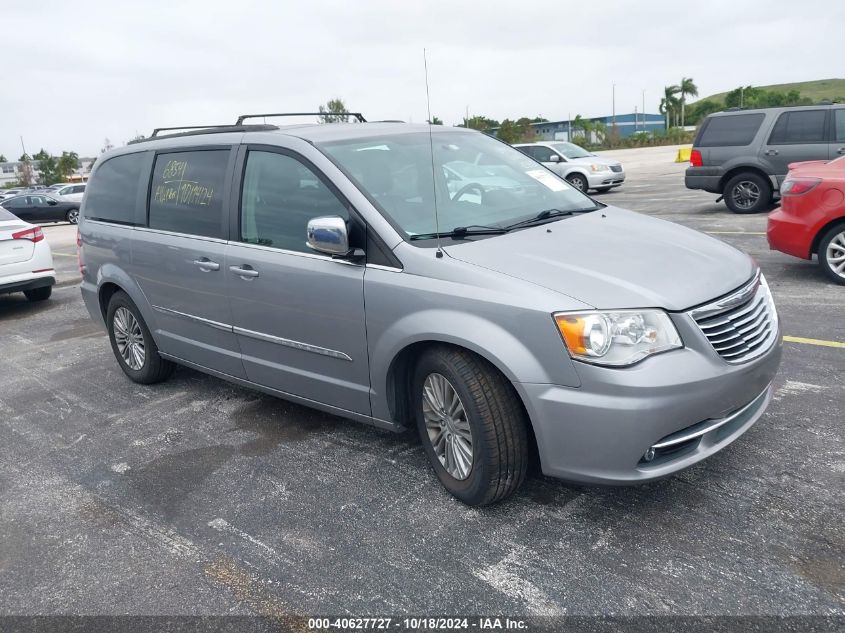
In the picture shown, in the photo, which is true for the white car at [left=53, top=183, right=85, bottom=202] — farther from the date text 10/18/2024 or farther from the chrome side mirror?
the date text 10/18/2024

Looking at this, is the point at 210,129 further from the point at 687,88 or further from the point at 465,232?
the point at 687,88

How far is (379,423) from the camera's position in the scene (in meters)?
3.71

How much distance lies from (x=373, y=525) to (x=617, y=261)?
1636mm

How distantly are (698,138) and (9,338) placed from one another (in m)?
10.9

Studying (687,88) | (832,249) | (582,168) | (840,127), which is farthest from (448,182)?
(687,88)

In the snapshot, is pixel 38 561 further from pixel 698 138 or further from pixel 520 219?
pixel 698 138

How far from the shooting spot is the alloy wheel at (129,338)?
217 inches

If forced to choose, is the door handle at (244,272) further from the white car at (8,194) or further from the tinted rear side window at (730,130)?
the white car at (8,194)

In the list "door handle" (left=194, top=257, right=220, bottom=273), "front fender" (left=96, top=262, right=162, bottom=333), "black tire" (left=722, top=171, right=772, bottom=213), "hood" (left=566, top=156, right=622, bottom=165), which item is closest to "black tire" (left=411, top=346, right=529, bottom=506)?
"door handle" (left=194, top=257, right=220, bottom=273)

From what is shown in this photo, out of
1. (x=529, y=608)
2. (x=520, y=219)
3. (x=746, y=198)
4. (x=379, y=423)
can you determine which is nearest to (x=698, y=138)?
(x=746, y=198)

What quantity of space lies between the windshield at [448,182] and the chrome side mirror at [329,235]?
275 mm

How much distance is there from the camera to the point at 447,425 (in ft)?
11.1

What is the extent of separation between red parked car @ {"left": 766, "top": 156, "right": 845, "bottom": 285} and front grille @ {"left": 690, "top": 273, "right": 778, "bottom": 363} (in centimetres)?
408

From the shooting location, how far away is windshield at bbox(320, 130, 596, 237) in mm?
3693
